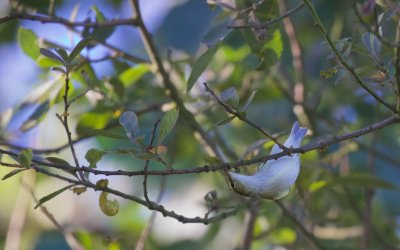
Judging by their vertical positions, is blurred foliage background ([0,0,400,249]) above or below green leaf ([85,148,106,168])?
below

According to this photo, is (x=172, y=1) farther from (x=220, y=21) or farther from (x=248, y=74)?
(x=220, y=21)

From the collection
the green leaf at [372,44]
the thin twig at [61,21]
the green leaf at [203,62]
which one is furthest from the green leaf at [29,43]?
the green leaf at [372,44]

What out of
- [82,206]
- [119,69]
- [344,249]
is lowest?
[82,206]

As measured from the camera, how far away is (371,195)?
1218 millimetres

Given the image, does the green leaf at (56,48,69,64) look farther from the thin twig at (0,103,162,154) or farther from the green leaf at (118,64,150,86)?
the green leaf at (118,64,150,86)

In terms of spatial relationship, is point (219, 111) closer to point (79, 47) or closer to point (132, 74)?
point (132, 74)

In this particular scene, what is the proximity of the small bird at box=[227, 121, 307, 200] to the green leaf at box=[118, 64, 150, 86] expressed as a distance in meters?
0.47

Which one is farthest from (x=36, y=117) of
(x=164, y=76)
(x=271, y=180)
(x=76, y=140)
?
(x=271, y=180)

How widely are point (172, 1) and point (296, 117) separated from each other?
0.50m

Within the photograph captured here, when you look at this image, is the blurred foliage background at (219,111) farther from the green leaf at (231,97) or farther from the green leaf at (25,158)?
the green leaf at (25,158)

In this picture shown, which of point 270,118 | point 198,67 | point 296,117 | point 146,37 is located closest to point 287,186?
point 198,67

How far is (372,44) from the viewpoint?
0.68m

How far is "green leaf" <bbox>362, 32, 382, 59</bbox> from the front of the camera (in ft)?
2.23

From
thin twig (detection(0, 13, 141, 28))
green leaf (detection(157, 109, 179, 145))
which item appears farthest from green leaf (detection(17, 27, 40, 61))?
green leaf (detection(157, 109, 179, 145))
